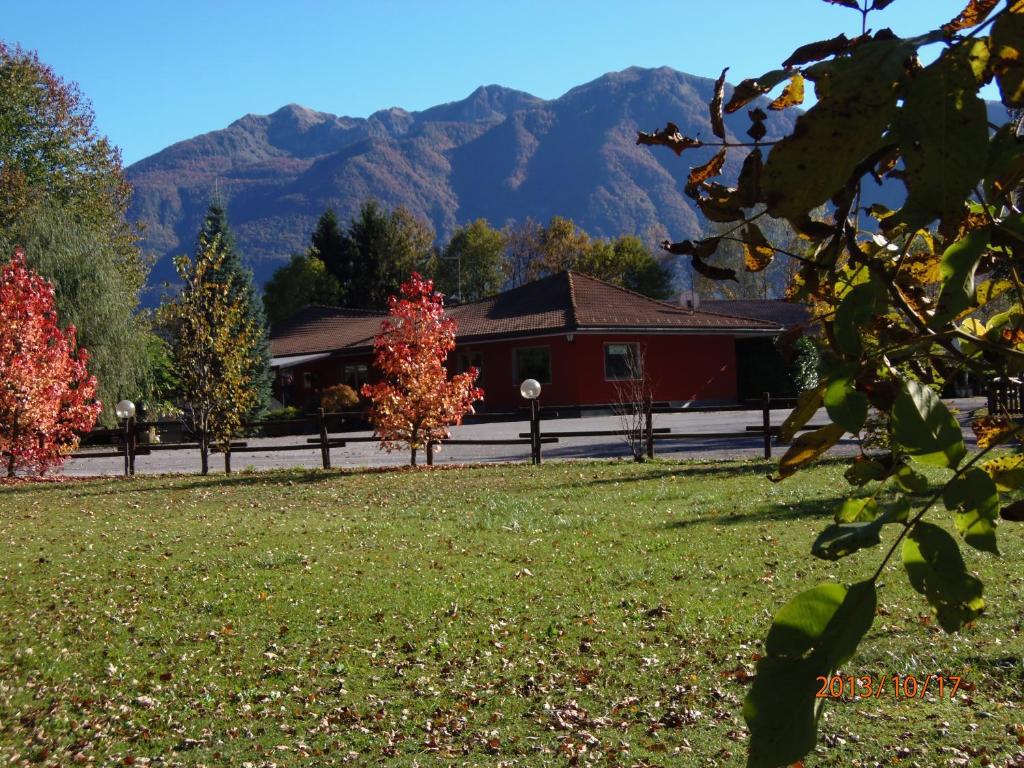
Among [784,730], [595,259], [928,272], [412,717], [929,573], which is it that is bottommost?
[412,717]

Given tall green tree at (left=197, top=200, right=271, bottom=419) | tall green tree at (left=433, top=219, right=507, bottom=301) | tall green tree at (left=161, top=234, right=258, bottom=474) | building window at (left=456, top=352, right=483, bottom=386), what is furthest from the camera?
tall green tree at (left=433, top=219, right=507, bottom=301)

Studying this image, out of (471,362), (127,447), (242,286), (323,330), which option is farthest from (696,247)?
(323,330)

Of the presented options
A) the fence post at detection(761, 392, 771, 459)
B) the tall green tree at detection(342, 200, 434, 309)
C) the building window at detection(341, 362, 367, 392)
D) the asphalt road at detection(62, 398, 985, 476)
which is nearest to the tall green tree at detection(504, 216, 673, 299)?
the tall green tree at detection(342, 200, 434, 309)

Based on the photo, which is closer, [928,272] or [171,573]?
[928,272]

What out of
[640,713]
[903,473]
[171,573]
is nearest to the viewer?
[903,473]

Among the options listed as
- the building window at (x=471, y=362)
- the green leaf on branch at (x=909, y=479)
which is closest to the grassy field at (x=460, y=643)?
the green leaf on branch at (x=909, y=479)

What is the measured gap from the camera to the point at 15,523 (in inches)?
552

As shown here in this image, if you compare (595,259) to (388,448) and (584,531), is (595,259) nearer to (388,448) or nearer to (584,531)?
(388,448)

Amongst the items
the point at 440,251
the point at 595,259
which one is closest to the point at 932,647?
the point at 595,259

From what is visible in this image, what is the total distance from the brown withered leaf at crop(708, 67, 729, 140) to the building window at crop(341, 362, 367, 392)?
3950 cm

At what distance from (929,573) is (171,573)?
31.5 feet

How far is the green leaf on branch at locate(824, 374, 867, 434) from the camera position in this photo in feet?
3.19

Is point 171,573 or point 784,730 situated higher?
point 784,730

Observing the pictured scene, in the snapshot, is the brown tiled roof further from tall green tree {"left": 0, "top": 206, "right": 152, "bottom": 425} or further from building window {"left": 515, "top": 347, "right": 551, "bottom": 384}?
tall green tree {"left": 0, "top": 206, "right": 152, "bottom": 425}
